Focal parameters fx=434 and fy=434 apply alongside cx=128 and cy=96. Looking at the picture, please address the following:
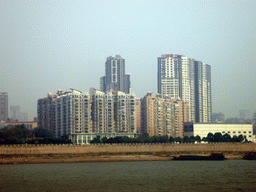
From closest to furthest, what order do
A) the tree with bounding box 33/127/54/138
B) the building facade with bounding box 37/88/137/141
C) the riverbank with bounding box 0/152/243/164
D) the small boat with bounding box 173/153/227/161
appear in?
the riverbank with bounding box 0/152/243/164, the small boat with bounding box 173/153/227/161, the tree with bounding box 33/127/54/138, the building facade with bounding box 37/88/137/141

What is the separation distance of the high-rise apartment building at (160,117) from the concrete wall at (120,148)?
53196 millimetres

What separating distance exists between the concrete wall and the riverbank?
137 centimetres

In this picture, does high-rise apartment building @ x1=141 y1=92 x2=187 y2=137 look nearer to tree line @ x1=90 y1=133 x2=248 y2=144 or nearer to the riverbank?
tree line @ x1=90 y1=133 x2=248 y2=144

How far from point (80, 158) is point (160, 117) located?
234 feet

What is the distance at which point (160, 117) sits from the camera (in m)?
160

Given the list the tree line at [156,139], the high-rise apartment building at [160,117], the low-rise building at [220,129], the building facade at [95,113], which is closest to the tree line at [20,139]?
the tree line at [156,139]

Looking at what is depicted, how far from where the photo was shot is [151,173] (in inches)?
2382

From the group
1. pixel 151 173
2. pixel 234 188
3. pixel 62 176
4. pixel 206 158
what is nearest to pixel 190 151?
pixel 206 158

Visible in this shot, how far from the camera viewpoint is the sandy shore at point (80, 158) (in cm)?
8762

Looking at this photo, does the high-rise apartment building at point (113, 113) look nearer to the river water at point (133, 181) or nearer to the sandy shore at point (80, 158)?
the sandy shore at point (80, 158)

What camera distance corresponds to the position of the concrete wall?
3583 inches

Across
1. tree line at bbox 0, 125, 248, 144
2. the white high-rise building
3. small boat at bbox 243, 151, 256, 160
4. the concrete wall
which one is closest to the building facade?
the white high-rise building

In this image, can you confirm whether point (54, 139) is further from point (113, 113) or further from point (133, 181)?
point (133, 181)

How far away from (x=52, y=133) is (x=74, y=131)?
14.4 m
